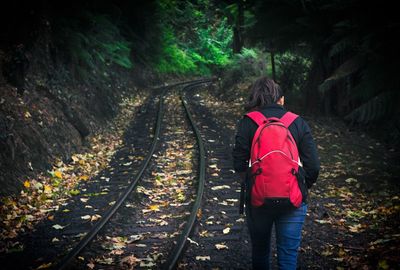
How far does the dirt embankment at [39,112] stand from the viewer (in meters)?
8.71

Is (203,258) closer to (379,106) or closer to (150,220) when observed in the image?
(150,220)

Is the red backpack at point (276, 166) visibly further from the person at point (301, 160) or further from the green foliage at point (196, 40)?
the green foliage at point (196, 40)

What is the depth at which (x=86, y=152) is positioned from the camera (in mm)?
11719

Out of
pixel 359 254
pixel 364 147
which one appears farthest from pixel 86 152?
pixel 359 254

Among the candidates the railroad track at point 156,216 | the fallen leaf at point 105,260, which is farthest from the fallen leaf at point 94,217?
the fallen leaf at point 105,260

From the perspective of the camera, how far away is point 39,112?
1077 cm

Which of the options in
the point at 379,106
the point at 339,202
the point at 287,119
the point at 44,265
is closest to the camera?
the point at 287,119

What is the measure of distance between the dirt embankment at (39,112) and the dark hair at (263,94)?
5.83 metres

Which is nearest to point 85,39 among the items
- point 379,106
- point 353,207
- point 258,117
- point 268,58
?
point 379,106

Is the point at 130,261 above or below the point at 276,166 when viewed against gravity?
below

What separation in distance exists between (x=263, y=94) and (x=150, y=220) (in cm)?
393

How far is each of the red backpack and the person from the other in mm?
105

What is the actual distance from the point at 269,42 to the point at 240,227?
10056 mm

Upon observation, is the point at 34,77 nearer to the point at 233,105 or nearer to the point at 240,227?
the point at 240,227
